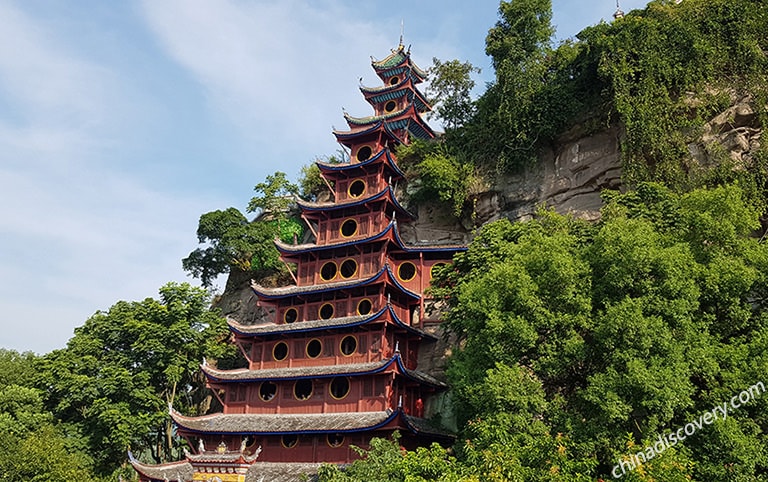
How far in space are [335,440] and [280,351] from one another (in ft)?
15.5

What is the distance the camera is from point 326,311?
25.7 metres

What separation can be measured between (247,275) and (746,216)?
81.4 feet

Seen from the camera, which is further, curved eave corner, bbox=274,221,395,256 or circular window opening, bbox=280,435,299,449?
curved eave corner, bbox=274,221,395,256

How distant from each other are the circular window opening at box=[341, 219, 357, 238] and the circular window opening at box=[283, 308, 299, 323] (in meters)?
3.92

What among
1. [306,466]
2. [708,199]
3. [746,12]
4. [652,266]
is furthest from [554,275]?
[746,12]

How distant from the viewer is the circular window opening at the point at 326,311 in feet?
83.9

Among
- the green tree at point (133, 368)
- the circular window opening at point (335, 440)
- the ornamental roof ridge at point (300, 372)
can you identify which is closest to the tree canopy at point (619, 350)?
the circular window opening at point (335, 440)

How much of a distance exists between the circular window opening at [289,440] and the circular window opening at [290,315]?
5.25 meters

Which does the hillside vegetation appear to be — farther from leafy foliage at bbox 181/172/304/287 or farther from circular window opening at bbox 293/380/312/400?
circular window opening at bbox 293/380/312/400

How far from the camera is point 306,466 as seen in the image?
21484mm

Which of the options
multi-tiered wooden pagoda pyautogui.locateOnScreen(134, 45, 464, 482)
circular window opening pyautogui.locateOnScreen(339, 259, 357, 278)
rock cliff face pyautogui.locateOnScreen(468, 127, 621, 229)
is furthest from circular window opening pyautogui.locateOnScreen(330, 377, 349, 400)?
rock cliff face pyautogui.locateOnScreen(468, 127, 621, 229)

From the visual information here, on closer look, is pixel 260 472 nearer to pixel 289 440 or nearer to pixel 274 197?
pixel 289 440

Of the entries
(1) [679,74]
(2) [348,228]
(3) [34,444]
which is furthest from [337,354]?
(1) [679,74]

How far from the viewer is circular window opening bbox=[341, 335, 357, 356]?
24.0 metres
